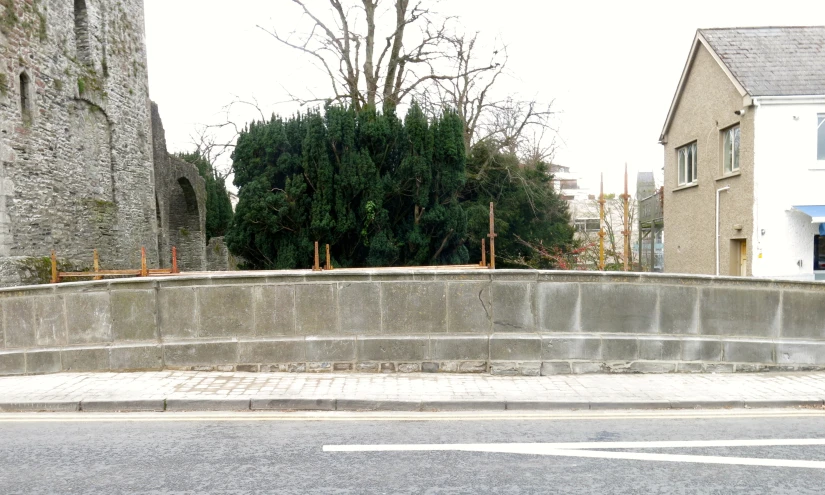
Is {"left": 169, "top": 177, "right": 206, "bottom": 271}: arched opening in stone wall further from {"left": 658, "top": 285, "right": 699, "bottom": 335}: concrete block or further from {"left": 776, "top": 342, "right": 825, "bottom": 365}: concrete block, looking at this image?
{"left": 776, "top": 342, "right": 825, "bottom": 365}: concrete block

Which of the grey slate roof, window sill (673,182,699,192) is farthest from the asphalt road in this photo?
window sill (673,182,699,192)

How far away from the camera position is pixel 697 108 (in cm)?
2078

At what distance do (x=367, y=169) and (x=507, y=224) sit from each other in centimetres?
873

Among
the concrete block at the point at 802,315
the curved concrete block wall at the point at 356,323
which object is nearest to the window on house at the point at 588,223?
the concrete block at the point at 802,315

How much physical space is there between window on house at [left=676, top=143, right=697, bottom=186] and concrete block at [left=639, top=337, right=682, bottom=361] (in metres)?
14.6

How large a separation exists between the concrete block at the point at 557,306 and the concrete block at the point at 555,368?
0.41 m

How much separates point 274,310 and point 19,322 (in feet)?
10.8

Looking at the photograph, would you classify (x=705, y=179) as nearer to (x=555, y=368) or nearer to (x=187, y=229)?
(x=555, y=368)

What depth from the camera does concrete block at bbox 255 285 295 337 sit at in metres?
8.09

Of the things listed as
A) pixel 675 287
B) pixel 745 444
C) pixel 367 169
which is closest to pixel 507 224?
pixel 367 169

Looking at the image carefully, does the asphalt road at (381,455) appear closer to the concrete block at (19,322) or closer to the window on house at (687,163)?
the concrete block at (19,322)

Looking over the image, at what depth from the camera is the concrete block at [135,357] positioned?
8.05m

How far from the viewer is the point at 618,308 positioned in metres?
8.13

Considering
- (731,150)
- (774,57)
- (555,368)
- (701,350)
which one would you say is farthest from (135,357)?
(774,57)
